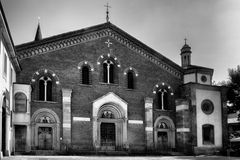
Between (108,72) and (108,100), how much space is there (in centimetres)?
272

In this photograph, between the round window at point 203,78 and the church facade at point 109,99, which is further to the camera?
the round window at point 203,78

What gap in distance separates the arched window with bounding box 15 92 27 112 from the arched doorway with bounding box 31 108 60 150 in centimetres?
148

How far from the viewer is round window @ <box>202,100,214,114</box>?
36781 mm

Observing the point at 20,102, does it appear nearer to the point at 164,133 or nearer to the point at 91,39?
the point at 91,39

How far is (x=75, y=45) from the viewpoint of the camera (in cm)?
3347

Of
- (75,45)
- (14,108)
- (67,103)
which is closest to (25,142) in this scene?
(14,108)

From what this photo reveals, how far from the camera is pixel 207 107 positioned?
37.1 m

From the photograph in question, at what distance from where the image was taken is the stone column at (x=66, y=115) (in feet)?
102

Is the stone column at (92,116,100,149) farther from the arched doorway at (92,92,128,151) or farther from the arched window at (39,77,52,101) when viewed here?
the arched window at (39,77,52,101)

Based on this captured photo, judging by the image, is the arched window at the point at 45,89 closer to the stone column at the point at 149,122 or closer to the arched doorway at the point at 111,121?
the arched doorway at the point at 111,121

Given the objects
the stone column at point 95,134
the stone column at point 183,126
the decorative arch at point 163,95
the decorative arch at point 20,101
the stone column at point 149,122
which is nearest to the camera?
the decorative arch at point 20,101

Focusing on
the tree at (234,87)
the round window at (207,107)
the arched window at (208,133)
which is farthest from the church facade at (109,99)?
the tree at (234,87)

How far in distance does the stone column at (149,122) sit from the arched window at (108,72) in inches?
159

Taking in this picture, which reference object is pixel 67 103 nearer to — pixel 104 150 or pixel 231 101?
pixel 104 150
